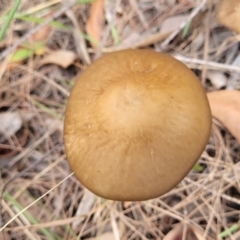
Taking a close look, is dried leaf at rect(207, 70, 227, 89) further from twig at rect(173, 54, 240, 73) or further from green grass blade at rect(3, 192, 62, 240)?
green grass blade at rect(3, 192, 62, 240)

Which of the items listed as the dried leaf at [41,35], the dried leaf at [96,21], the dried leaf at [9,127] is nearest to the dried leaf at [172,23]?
the dried leaf at [96,21]

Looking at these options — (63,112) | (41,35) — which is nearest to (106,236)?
(63,112)

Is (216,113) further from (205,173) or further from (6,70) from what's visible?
(6,70)

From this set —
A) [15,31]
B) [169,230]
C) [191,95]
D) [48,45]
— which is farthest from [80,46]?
[169,230]

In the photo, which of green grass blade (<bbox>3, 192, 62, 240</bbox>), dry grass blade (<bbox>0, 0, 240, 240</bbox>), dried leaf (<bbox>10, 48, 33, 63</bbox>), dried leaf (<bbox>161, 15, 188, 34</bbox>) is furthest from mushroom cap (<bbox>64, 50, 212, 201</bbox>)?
dried leaf (<bbox>10, 48, 33, 63</bbox>)

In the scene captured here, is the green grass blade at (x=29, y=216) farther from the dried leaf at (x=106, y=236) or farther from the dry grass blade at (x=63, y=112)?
the dried leaf at (x=106, y=236)

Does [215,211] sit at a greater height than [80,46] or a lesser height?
lesser
